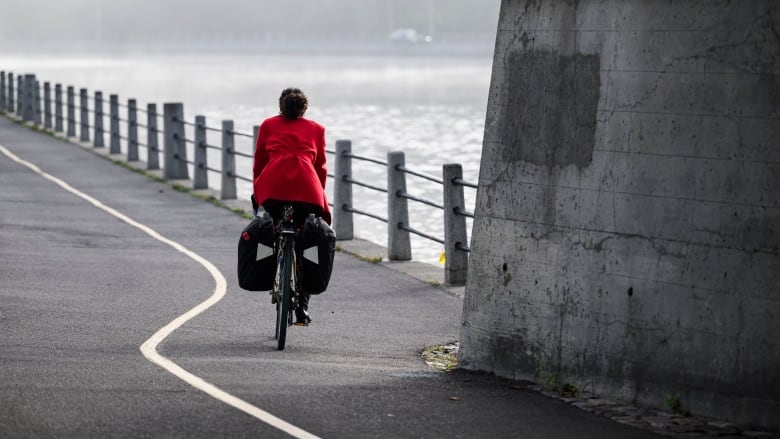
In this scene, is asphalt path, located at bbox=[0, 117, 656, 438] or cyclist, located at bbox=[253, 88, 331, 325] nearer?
asphalt path, located at bbox=[0, 117, 656, 438]

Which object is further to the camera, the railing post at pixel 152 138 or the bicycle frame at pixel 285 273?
the railing post at pixel 152 138

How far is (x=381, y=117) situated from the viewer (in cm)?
8588

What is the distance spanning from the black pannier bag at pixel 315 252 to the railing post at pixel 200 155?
45.2ft

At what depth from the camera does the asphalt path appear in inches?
297

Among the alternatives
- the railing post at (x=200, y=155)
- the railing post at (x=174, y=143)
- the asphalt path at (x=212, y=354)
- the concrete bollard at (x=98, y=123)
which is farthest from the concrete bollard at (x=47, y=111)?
the asphalt path at (x=212, y=354)

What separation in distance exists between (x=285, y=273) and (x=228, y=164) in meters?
12.9

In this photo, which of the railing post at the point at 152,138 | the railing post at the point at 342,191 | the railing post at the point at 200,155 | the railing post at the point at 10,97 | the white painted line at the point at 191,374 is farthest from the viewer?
the railing post at the point at 10,97

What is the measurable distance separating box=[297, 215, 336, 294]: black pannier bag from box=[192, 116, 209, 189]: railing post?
1377cm

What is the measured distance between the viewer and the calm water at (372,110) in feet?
149

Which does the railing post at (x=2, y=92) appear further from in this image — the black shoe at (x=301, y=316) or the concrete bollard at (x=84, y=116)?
the black shoe at (x=301, y=316)

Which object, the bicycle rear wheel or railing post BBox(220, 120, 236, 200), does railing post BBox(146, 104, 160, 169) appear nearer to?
railing post BBox(220, 120, 236, 200)

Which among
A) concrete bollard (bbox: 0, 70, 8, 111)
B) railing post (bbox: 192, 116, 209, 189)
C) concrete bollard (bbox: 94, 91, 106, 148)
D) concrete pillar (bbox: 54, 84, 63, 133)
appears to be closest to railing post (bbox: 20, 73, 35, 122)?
concrete pillar (bbox: 54, 84, 63, 133)

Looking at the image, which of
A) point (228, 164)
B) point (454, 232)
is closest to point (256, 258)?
point (454, 232)

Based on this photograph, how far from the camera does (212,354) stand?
31.6 ft
